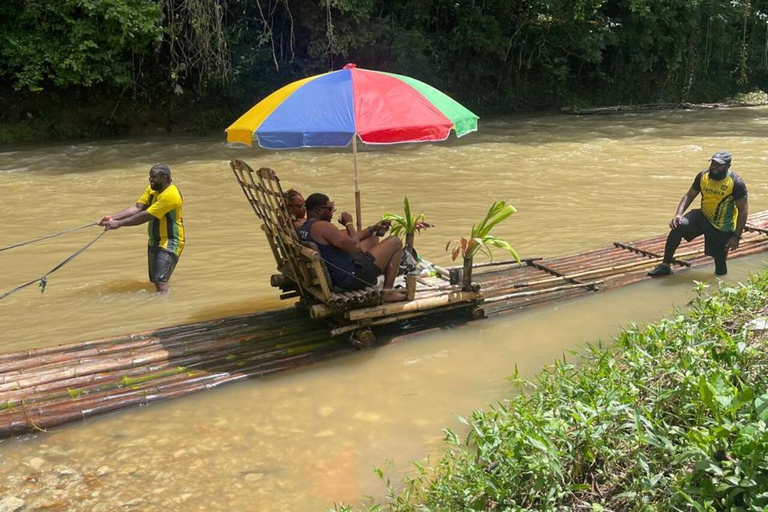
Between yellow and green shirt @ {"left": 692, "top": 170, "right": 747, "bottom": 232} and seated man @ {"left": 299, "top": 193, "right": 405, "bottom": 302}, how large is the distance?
3289 mm

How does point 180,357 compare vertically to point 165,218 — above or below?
below

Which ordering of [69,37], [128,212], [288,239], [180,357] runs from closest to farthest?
[180,357] < [288,239] < [128,212] < [69,37]

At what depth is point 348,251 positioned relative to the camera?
5.18 m

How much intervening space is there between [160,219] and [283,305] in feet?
4.39

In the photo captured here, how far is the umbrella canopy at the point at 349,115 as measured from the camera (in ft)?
15.2

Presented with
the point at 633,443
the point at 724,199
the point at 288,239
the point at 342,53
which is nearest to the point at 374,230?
the point at 288,239

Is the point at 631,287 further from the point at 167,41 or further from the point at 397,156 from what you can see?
the point at 167,41

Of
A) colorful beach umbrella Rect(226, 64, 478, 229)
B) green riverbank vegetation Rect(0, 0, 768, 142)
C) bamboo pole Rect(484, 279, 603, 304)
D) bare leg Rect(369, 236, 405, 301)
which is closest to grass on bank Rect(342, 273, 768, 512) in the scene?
A: bare leg Rect(369, 236, 405, 301)

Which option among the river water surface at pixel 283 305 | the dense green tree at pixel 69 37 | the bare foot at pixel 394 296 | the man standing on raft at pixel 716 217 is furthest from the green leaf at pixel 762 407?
the dense green tree at pixel 69 37

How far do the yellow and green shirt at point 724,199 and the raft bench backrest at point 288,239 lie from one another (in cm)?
396

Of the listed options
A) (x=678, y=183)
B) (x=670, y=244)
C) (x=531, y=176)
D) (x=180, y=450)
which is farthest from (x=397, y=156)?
(x=180, y=450)

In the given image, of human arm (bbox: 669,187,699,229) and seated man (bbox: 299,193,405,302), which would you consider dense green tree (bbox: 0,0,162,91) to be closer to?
seated man (bbox: 299,193,405,302)

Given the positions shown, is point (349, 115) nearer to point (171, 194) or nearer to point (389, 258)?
point (389, 258)

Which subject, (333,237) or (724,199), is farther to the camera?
(724,199)
